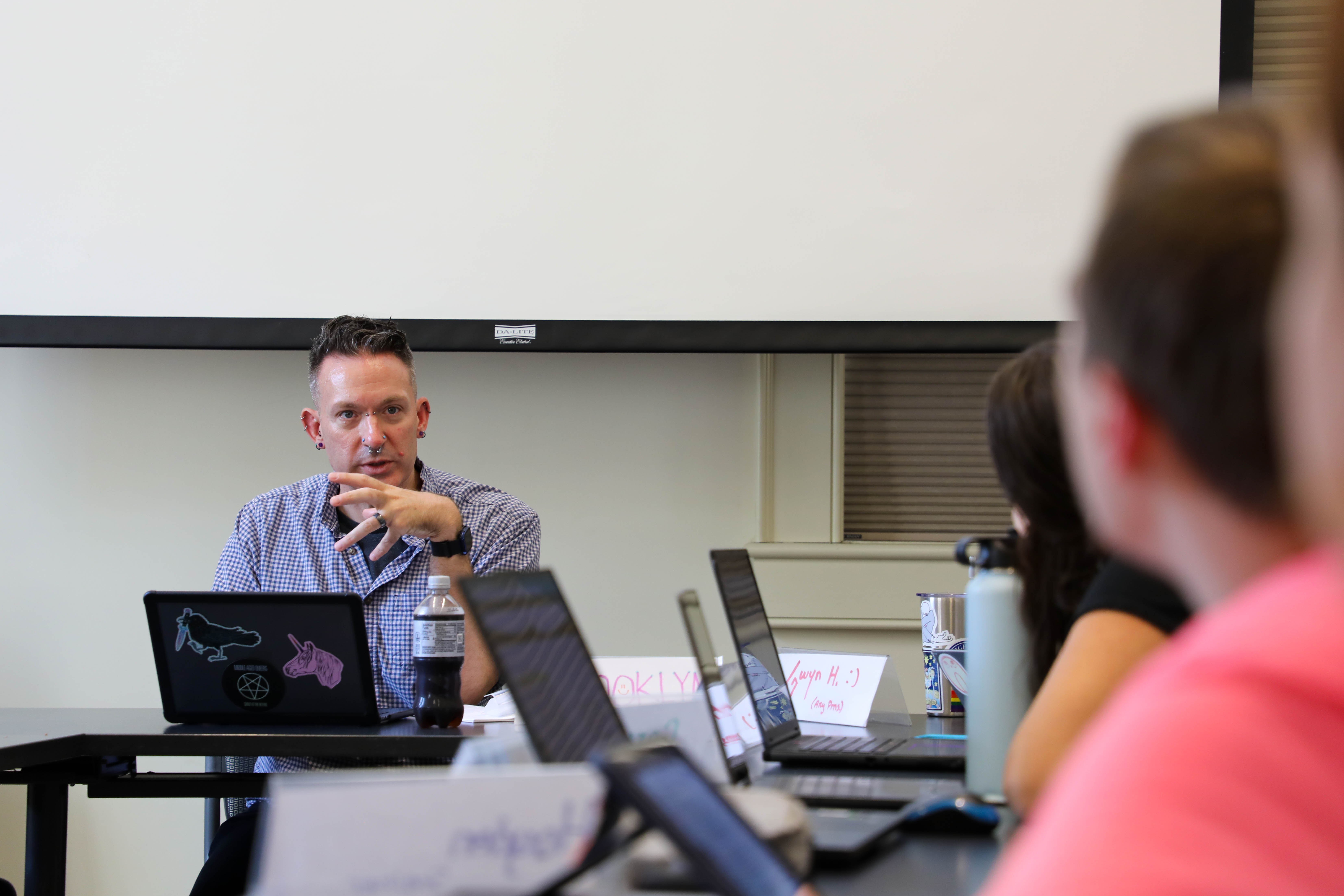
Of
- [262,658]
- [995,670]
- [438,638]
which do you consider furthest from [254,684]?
[995,670]

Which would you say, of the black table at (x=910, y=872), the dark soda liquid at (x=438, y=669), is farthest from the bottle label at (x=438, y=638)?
the black table at (x=910, y=872)

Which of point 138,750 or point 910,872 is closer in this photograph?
point 910,872

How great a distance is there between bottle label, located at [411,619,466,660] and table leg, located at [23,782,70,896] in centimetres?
58

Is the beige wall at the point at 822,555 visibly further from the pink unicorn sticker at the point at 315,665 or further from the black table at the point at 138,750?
the pink unicorn sticker at the point at 315,665

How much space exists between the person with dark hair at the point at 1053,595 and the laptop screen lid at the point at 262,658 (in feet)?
2.90

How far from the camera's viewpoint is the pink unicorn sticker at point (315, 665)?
1.64 meters

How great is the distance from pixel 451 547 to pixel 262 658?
478mm

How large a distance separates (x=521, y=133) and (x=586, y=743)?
214 centimetres

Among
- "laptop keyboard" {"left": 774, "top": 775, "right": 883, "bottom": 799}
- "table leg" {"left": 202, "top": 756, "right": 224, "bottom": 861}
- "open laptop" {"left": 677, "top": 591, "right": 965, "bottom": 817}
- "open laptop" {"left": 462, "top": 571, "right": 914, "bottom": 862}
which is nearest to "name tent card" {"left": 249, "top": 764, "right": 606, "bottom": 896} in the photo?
"open laptop" {"left": 462, "top": 571, "right": 914, "bottom": 862}

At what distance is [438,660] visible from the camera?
5.50 feet

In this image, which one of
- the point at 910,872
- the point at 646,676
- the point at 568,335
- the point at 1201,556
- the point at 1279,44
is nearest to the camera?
the point at 1201,556

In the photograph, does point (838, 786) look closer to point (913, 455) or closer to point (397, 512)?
point (397, 512)

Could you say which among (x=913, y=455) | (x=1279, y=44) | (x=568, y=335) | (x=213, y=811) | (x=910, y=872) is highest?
(x=1279, y=44)

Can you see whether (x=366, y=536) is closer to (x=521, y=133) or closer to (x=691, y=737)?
(x=521, y=133)
